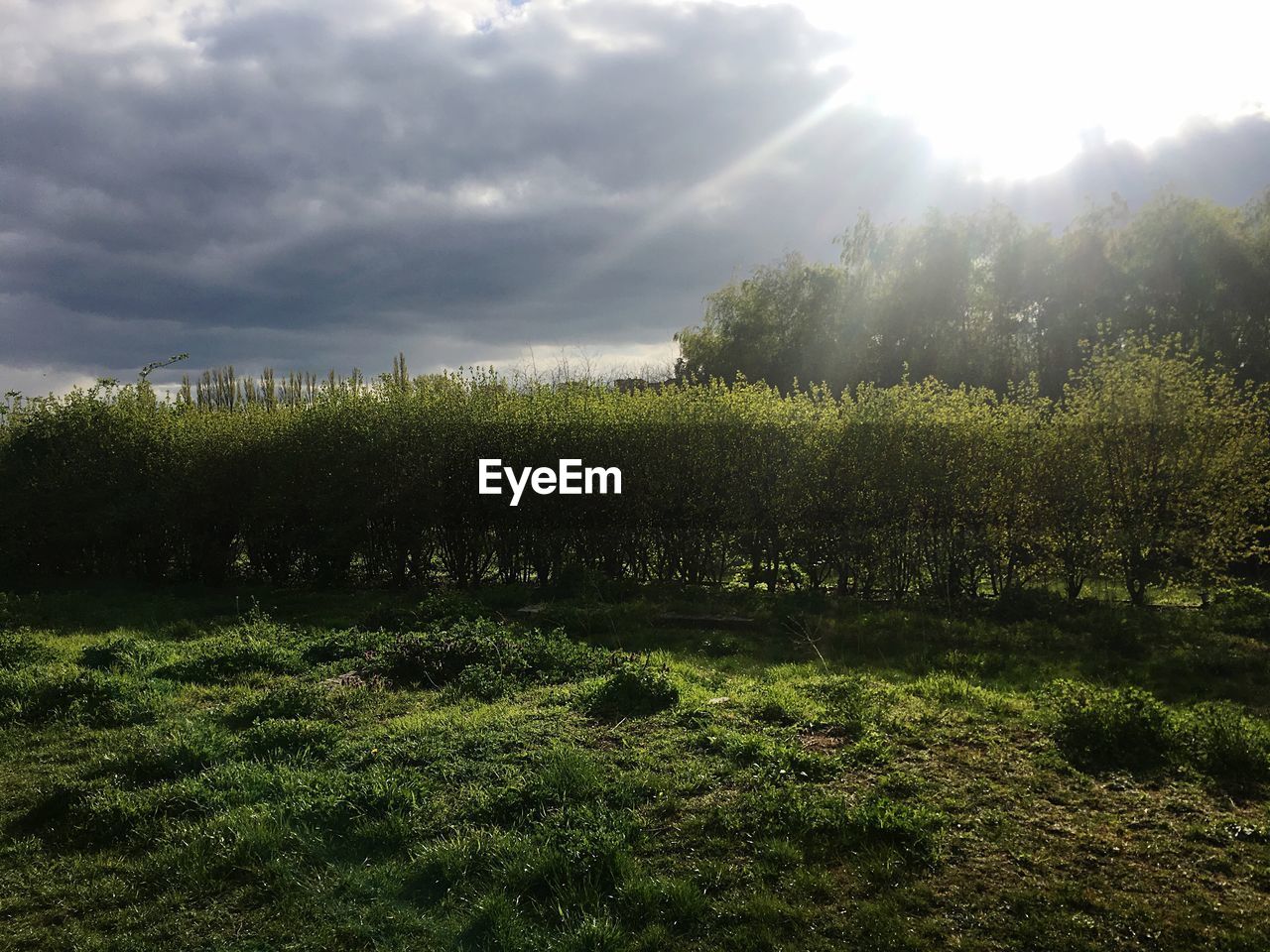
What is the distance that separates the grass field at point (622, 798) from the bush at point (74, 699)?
29mm

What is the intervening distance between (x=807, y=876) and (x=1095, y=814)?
1732 mm

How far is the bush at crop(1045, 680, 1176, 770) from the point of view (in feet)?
16.3

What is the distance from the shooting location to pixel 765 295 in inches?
1246

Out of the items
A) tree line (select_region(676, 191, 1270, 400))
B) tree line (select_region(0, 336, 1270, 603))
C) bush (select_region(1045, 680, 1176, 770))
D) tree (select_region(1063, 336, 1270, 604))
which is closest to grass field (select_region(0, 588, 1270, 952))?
bush (select_region(1045, 680, 1176, 770))

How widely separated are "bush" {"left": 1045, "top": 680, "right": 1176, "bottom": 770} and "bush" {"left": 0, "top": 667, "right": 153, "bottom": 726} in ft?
21.9

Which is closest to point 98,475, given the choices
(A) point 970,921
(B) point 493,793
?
(B) point 493,793

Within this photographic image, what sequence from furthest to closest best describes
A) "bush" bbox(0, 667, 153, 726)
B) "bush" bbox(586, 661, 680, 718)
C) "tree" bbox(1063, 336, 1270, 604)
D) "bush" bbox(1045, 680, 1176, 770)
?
1. "tree" bbox(1063, 336, 1270, 604)
2. "bush" bbox(0, 667, 153, 726)
3. "bush" bbox(586, 661, 680, 718)
4. "bush" bbox(1045, 680, 1176, 770)

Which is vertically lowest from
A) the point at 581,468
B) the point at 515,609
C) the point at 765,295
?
the point at 515,609

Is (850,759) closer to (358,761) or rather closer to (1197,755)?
(1197,755)

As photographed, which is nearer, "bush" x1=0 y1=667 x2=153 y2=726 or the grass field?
the grass field

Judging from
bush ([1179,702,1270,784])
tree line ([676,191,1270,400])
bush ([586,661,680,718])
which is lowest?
bush ([1179,702,1270,784])

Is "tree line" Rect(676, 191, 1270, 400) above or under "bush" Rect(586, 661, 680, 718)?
above

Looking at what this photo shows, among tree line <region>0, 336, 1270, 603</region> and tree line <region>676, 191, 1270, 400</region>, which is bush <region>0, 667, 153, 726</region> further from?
tree line <region>676, 191, 1270, 400</region>

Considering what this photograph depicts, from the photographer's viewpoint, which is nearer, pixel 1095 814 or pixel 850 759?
pixel 1095 814
